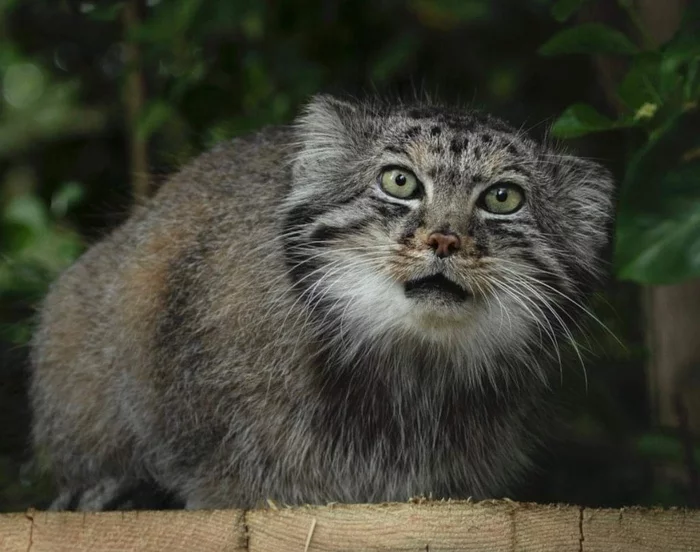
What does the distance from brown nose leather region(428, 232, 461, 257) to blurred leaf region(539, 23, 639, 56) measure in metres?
0.84

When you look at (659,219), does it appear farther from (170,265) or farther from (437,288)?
(170,265)

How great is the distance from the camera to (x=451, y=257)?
2947 mm

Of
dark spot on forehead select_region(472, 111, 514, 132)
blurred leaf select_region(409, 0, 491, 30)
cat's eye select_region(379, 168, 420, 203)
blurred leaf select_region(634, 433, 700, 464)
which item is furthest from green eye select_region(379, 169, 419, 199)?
blurred leaf select_region(409, 0, 491, 30)

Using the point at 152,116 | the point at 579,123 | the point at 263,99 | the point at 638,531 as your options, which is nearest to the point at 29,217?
the point at 152,116

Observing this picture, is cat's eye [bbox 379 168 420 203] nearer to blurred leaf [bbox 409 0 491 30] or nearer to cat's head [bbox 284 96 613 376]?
cat's head [bbox 284 96 613 376]

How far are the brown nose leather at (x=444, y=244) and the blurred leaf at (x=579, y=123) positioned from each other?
21.9 inches

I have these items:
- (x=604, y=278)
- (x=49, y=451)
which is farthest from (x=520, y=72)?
(x=49, y=451)

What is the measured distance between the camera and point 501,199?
10.5ft

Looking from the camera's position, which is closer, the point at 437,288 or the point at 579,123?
the point at 437,288

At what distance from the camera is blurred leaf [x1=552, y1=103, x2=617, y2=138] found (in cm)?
325

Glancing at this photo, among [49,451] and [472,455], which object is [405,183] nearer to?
[472,455]

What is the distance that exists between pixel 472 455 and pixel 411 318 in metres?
0.67

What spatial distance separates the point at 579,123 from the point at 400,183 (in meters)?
0.55

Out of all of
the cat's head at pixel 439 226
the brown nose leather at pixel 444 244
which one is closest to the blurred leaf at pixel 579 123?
the cat's head at pixel 439 226
